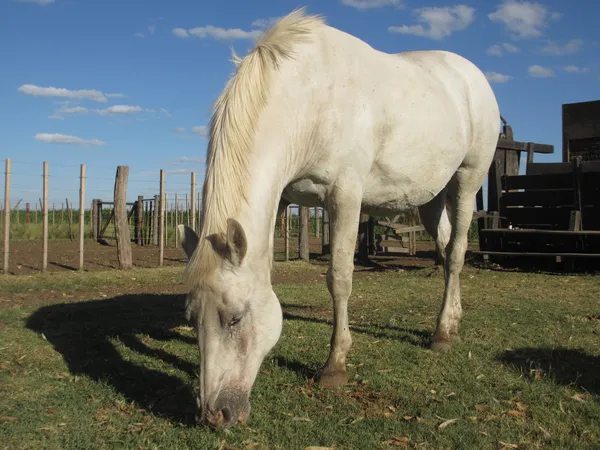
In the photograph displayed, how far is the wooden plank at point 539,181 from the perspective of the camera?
12.1 m

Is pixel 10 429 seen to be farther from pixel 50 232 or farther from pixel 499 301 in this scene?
pixel 50 232

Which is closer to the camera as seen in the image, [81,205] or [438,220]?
[438,220]

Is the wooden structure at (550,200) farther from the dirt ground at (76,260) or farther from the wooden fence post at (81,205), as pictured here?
the wooden fence post at (81,205)

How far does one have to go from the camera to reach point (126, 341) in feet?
17.1

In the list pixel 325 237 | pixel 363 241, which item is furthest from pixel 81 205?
pixel 325 237

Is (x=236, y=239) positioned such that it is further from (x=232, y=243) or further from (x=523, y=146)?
(x=523, y=146)

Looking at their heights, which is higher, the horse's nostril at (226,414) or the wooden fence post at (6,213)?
the wooden fence post at (6,213)

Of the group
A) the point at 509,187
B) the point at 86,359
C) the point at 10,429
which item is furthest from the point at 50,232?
the point at 10,429

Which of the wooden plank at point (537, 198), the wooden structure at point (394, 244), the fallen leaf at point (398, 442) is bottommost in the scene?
the fallen leaf at point (398, 442)

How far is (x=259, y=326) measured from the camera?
10.7 ft

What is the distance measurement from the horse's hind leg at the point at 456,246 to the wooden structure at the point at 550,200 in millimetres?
6465

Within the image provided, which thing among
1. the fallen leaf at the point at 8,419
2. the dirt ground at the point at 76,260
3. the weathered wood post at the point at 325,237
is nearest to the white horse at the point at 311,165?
the fallen leaf at the point at 8,419

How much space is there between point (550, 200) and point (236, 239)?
36.6ft

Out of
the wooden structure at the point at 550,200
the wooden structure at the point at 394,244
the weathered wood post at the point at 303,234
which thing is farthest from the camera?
the wooden structure at the point at 394,244
